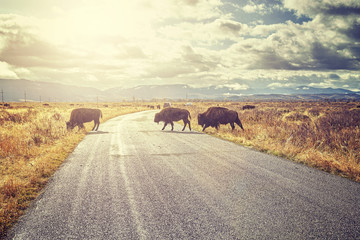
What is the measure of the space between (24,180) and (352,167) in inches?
362

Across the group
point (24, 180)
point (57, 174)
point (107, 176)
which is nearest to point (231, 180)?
point (107, 176)

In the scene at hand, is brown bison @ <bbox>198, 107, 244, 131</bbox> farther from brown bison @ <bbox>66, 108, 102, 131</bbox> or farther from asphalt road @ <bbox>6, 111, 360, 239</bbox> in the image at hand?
brown bison @ <bbox>66, 108, 102, 131</bbox>

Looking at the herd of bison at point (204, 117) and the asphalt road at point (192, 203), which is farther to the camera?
the herd of bison at point (204, 117)

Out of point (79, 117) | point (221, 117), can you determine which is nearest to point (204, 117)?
point (221, 117)

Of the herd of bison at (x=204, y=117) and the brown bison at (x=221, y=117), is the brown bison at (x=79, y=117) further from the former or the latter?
the brown bison at (x=221, y=117)

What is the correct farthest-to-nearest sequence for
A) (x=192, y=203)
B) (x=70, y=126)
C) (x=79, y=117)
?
(x=79, y=117) < (x=70, y=126) < (x=192, y=203)

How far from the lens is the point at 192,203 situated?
412 centimetres

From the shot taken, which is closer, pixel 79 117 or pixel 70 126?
pixel 70 126

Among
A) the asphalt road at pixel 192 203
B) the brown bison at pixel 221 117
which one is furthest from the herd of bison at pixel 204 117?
the asphalt road at pixel 192 203

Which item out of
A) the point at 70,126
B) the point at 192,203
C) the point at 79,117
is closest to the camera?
the point at 192,203

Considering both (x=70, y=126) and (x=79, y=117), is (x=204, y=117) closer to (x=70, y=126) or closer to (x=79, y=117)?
(x=79, y=117)

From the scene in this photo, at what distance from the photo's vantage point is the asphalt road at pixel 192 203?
3.23m

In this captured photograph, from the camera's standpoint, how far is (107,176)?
18.7 ft

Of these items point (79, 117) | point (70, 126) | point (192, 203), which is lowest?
point (192, 203)
